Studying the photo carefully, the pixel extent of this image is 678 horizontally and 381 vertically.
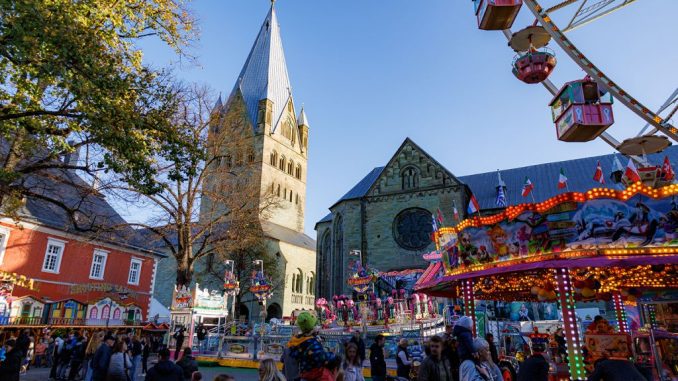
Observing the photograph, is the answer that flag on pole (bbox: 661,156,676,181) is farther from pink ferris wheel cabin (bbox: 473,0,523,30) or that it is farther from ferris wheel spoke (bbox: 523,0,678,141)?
pink ferris wheel cabin (bbox: 473,0,523,30)

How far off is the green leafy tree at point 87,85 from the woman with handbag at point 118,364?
3735 mm

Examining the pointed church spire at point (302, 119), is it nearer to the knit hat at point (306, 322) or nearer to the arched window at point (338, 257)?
the arched window at point (338, 257)

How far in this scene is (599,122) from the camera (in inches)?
363

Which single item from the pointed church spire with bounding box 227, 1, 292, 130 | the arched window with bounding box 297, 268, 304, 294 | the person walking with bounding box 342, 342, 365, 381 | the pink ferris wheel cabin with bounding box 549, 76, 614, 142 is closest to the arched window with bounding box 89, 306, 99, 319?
the person walking with bounding box 342, 342, 365, 381

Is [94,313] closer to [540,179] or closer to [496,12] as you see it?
[496,12]

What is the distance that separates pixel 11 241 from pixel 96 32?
18876 mm

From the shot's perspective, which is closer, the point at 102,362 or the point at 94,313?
the point at 102,362

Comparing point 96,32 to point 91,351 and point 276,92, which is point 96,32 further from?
point 276,92

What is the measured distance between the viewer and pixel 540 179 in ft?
113

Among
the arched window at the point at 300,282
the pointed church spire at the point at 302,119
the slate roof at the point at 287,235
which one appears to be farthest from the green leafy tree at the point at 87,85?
the pointed church spire at the point at 302,119

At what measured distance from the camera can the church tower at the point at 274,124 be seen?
2287 inches

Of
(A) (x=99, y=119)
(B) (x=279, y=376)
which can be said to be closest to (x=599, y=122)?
(B) (x=279, y=376)

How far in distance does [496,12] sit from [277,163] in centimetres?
5167

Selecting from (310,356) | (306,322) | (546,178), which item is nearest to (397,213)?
(546,178)
